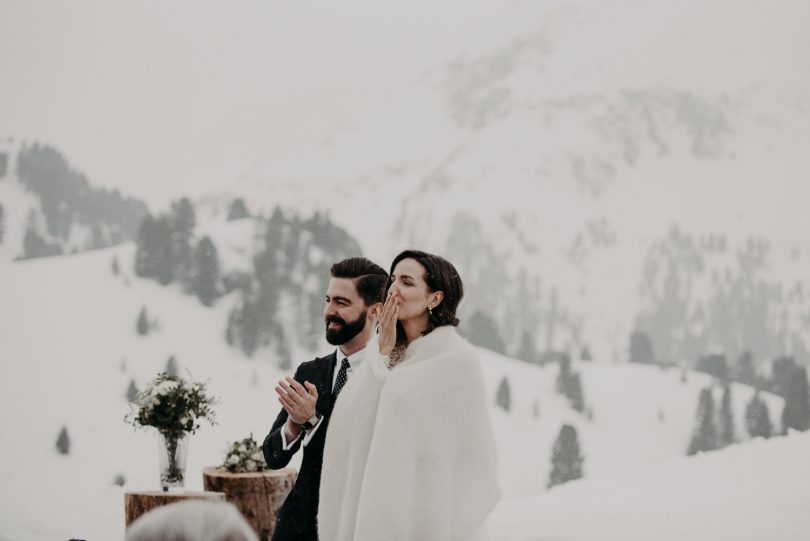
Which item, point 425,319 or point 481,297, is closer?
point 425,319

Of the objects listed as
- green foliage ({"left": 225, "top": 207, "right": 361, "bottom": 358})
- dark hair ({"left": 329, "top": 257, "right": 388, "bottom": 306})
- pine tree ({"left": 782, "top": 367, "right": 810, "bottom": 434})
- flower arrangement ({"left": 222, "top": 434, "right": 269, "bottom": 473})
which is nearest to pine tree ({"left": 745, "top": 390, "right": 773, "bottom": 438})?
pine tree ({"left": 782, "top": 367, "right": 810, "bottom": 434})

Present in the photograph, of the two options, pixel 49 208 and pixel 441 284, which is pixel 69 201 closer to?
pixel 49 208

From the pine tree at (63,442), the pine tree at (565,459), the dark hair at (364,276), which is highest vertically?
the dark hair at (364,276)

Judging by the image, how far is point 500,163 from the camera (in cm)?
10525

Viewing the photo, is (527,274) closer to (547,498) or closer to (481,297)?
(481,297)

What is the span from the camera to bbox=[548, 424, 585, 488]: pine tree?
53719 mm

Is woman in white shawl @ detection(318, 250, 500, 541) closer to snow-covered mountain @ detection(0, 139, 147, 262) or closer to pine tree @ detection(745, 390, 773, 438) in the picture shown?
snow-covered mountain @ detection(0, 139, 147, 262)

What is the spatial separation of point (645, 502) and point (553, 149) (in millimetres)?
100895

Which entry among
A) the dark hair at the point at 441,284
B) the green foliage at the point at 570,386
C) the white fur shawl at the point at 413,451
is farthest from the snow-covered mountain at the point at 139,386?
the dark hair at the point at 441,284

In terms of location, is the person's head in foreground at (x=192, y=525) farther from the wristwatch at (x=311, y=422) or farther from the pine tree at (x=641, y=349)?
the pine tree at (x=641, y=349)

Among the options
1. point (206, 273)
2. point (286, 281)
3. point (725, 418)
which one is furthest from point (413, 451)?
point (725, 418)

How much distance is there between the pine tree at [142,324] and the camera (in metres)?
57.4

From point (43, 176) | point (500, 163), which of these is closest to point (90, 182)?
point (43, 176)

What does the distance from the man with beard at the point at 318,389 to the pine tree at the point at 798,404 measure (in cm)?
5871
